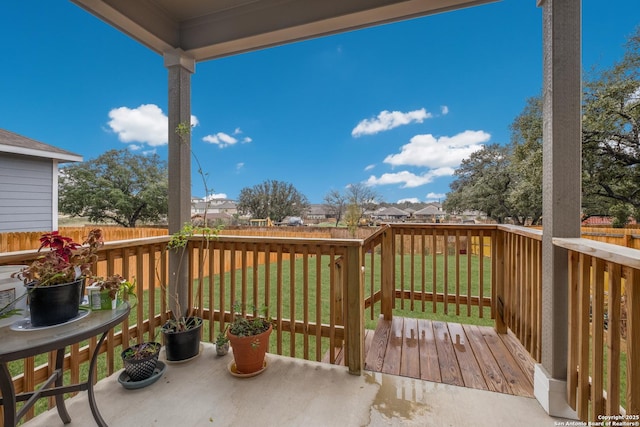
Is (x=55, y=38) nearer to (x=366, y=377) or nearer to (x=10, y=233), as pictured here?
(x=10, y=233)

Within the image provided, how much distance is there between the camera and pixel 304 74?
1259cm

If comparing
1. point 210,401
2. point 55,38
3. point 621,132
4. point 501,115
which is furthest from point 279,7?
point 501,115

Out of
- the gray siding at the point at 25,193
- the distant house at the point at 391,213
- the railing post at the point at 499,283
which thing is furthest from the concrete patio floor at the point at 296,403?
the distant house at the point at 391,213

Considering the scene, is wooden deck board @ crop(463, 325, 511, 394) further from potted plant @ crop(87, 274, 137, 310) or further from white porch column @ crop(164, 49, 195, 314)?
white porch column @ crop(164, 49, 195, 314)

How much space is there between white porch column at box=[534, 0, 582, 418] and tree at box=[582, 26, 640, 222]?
25.3 feet

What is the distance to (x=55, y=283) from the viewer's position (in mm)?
1200

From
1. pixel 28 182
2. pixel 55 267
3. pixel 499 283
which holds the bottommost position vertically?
pixel 499 283

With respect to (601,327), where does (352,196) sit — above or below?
above

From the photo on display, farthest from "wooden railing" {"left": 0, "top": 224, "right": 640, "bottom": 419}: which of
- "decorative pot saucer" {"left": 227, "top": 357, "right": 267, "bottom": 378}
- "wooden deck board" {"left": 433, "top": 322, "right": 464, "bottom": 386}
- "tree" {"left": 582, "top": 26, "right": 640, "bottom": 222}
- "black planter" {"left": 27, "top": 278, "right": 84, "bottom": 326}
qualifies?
"tree" {"left": 582, "top": 26, "right": 640, "bottom": 222}

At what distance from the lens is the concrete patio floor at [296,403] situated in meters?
1.56

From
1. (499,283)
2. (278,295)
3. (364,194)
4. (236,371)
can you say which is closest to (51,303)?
→ (236,371)

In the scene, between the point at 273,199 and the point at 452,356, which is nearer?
the point at 452,356

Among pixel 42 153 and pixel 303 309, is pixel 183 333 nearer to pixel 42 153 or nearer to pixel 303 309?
pixel 303 309

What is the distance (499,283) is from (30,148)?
629cm
